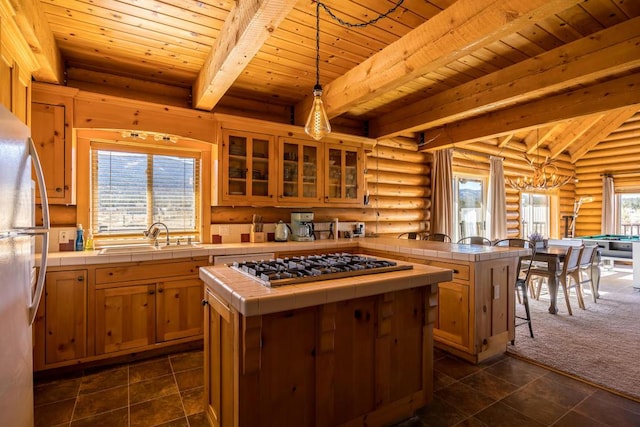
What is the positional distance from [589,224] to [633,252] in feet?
12.1

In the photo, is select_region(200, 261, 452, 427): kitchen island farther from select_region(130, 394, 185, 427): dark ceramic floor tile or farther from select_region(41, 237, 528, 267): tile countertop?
select_region(41, 237, 528, 267): tile countertop

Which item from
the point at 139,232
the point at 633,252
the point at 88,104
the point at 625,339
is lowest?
the point at 625,339

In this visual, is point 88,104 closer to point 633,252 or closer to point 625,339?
point 625,339

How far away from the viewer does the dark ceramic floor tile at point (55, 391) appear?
224 cm

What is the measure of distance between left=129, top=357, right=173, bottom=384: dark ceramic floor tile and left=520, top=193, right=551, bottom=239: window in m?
7.74

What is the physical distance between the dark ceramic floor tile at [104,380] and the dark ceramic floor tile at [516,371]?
9.52 ft

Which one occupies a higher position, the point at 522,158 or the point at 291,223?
the point at 522,158

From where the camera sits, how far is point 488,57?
3051 millimetres

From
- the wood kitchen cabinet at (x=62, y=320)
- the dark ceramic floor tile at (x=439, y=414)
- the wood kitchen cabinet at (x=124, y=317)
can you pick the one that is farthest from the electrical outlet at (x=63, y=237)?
the dark ceramic floor tile at (x=439, y=414)

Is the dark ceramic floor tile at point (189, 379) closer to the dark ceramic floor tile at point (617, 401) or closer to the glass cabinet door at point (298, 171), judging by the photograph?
the glass cabinet door at point (298, 171)

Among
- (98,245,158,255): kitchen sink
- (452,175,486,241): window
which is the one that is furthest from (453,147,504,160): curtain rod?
(98,245,158,255): kitchen sink

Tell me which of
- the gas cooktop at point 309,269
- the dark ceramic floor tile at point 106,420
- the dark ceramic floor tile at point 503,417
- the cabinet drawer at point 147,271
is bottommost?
the dark ceramic floor tile at point 106,420

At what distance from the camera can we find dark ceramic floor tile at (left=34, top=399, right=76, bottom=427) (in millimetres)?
1997

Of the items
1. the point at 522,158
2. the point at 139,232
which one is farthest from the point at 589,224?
the point at 139,232
